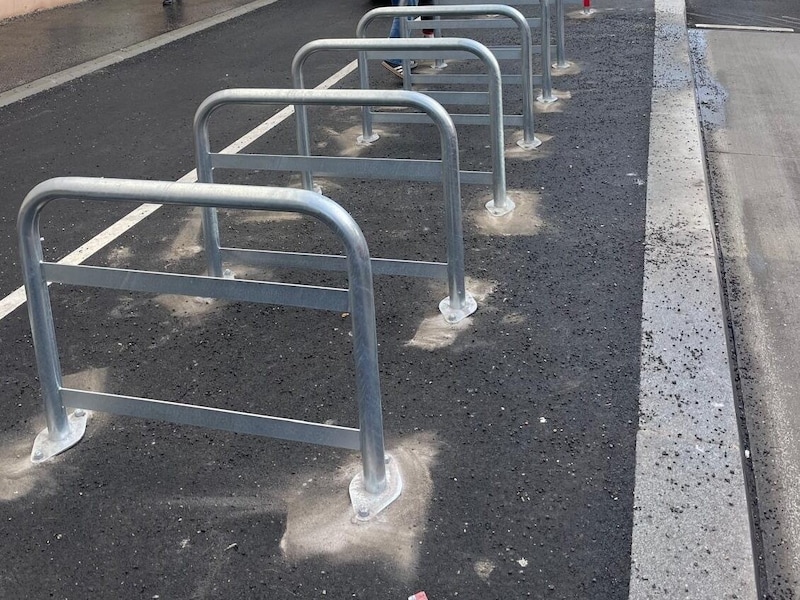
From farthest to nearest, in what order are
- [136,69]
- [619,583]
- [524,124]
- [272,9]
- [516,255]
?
[272,9] < [136,69] < [524,124] < [516,255] < [619,583]

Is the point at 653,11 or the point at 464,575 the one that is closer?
the point at 464,575

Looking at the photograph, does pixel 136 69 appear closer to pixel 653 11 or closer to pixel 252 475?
pixel 653 11

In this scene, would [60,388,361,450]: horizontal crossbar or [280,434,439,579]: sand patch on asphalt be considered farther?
[60,388,361,450]: horizontal crossbar

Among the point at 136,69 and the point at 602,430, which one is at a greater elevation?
the point at 136,69

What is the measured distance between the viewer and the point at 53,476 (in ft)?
10.9

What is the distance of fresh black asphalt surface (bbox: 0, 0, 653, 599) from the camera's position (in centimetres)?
288

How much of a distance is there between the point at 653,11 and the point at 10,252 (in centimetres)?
914

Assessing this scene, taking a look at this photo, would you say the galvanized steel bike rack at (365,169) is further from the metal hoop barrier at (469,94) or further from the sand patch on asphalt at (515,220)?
the sand patch on asphalt at (515,220)

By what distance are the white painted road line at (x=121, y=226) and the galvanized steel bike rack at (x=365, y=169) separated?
1020mm

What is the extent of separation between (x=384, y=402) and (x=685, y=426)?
3.77 ft

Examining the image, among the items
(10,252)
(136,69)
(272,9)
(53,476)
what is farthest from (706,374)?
(272,9)

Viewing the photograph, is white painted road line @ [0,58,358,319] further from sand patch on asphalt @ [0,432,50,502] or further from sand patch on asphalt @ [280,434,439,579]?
sand patch on asphalt @ [280,434,439,579]

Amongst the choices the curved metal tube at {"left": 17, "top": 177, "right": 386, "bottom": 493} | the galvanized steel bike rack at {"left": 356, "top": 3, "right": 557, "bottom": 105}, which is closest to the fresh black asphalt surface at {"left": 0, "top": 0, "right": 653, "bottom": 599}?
the curved metal tube at {"left": 17, "top": 177, "right": 386, "bottom": 493}

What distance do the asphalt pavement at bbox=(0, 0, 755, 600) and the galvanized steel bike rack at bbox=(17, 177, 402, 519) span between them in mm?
193
